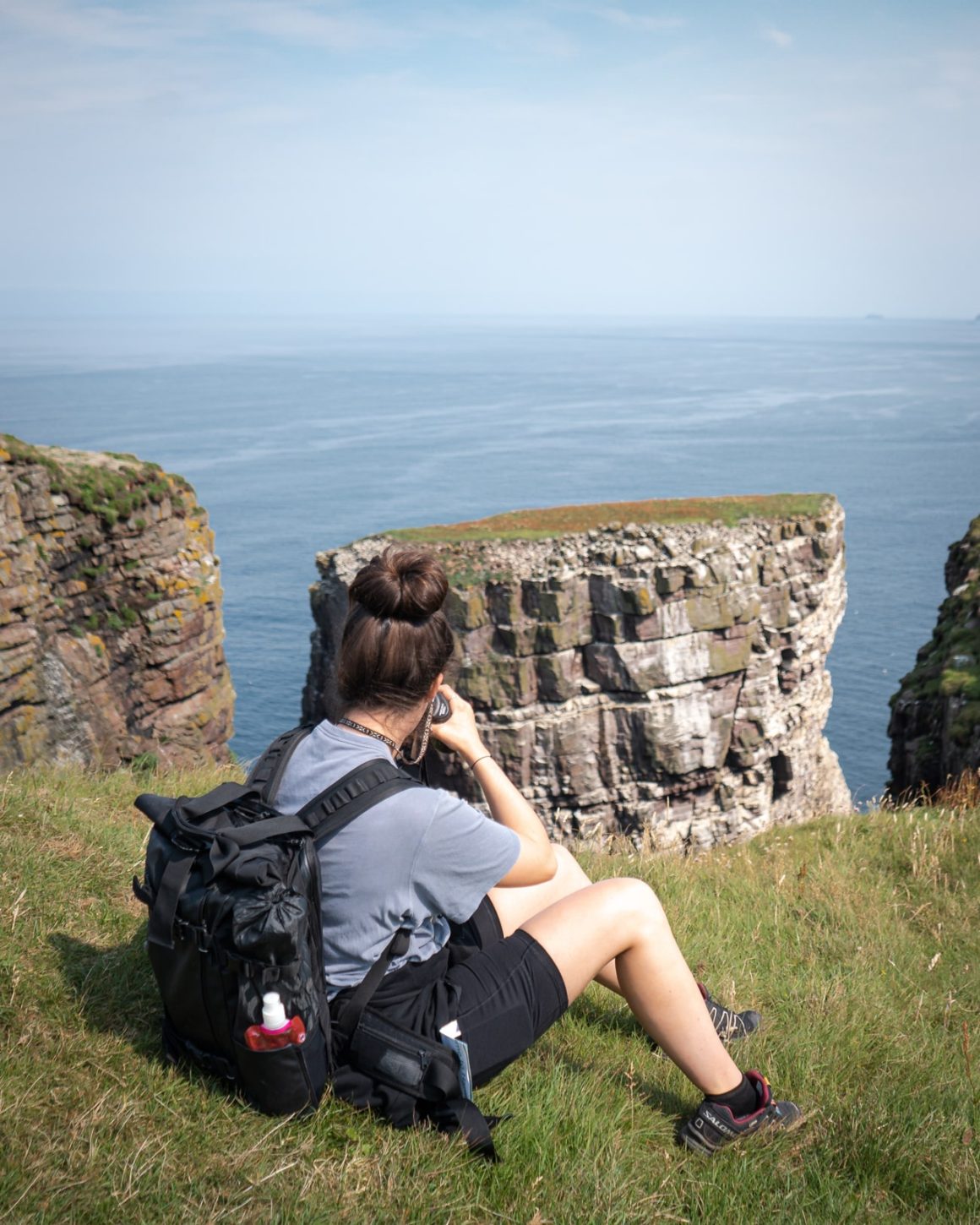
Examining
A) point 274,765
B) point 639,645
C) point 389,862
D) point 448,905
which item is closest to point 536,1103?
point 448,905

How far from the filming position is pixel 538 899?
552 cm

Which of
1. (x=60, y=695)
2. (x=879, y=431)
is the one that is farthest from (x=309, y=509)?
(x=879, y=431)

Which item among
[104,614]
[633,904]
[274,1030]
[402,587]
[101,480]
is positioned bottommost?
[104,614]

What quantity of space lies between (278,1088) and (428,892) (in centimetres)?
103

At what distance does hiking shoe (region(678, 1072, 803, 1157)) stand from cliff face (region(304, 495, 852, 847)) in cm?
3252

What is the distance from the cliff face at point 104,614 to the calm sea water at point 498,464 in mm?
24152

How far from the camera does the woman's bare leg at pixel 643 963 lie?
4699 millimetres

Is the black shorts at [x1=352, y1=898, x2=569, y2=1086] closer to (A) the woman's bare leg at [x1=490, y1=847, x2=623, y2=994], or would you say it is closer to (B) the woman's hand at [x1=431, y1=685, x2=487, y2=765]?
(A) the woman's bare leg at [x1=490, y1=847, x2=623, y2=994]

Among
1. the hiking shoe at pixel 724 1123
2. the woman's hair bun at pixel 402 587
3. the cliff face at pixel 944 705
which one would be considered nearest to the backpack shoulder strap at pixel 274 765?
the woman's hair bun at pixel 402 587

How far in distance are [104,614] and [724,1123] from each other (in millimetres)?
17784

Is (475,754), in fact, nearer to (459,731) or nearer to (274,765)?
(459,731)

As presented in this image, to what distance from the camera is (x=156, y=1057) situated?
483 centimetres

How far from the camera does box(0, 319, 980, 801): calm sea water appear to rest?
219ft

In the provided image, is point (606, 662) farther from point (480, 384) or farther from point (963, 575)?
point (480, 384)
